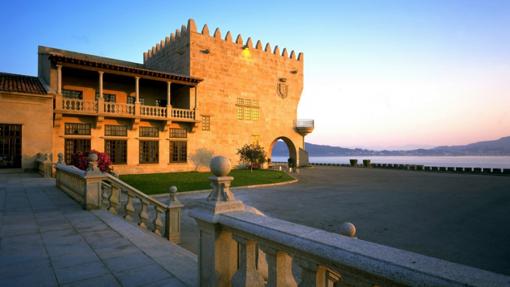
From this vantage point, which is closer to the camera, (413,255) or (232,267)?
(413,255)

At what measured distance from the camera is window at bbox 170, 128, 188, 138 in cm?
2641

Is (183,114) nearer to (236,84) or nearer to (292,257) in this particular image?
(236,84)

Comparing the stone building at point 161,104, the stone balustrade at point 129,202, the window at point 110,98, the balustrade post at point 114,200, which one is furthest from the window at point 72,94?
the balustrade post at point 114,200

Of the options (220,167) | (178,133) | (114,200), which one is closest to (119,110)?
(178,133)

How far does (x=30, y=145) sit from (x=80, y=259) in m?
19.0

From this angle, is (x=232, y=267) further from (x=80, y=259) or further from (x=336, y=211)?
(x=336, y=211)

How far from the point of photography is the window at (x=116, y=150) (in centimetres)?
2342

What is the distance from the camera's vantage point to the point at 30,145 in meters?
19.3

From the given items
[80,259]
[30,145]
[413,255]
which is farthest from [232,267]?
[30,145]

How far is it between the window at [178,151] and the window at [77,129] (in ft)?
22.3

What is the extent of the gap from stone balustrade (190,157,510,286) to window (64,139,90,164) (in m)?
22.5

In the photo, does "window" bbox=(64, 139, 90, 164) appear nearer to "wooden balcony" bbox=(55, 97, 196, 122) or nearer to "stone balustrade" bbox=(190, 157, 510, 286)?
"wooden balcony" bbox=(55, 97, 196, 122)

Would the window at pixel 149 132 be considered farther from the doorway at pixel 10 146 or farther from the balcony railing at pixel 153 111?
the doorway at pixel 10 146

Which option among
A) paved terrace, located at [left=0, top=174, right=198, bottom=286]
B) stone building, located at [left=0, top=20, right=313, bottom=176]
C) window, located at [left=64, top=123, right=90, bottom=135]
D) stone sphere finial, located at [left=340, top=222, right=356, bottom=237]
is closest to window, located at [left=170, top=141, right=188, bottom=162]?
stone building, located at [left=0, top=20, right=313, bottom=176]
